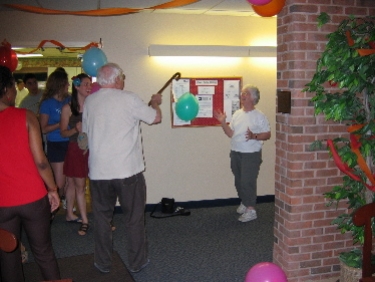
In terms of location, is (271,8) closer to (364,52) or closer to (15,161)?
(364,52)

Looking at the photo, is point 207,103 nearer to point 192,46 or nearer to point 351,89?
point 192,46

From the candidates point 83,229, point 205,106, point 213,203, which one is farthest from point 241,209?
point 83,229

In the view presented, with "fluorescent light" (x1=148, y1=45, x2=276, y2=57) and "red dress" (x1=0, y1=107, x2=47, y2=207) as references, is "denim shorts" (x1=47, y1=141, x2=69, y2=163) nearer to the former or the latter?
"fluorescent light" (x1=148, y1=45, x2=276, y2=57)

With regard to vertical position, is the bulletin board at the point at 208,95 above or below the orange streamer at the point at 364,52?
below

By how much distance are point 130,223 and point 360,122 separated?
1854 mm

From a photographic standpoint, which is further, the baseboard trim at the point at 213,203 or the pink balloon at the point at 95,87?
the baseboard trim at the point at 213,203

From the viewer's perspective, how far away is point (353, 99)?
8.28 feet

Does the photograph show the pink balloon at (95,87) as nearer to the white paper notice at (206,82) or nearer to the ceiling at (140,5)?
the ceiling at (140,5)

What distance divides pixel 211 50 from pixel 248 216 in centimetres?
211

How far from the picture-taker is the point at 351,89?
8.06 ft

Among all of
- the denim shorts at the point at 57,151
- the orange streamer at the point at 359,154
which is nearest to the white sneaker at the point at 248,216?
the denim shorts at the point at 57,151

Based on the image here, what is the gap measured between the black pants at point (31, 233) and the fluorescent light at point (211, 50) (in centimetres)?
302

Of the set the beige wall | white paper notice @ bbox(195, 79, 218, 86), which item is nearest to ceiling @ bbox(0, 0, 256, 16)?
the beige wall

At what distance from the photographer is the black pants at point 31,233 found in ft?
7.45
